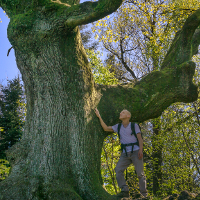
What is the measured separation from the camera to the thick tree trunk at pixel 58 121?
4980mm

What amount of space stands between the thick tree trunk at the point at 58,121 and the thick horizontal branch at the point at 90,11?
409 mm

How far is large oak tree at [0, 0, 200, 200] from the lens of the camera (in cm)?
486

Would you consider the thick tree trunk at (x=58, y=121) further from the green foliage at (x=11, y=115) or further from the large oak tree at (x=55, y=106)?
the green foliage at (x=11, y=115)

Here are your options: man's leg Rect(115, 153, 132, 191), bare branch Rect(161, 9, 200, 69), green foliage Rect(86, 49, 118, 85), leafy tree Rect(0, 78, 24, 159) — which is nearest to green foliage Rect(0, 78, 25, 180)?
leafy tree Rect(0, 78, 24, 159)

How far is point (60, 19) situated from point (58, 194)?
356 centimetres

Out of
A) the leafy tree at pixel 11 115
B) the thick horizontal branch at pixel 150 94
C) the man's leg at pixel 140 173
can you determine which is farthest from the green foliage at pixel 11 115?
the man's leg at pixel 140 173

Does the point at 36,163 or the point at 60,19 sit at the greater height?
the point at 60,19

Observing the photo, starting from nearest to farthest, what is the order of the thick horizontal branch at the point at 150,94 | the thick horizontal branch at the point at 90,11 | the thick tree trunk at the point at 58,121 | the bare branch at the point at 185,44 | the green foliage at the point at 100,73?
1. the thick horizontal branch at the point at 90,11
2. the thick tree trunk at the point at 58,121
3. the thick horizontal branch at the point at 150,94
4. the bare branch at the point at 185,44
5. the green foliage at the point at 100,73

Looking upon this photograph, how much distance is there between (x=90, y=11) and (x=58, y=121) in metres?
2.42

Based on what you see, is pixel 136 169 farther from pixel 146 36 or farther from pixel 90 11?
pixel 146 36

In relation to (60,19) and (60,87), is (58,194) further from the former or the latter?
(60,19)

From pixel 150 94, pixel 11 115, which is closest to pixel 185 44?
pixel 150 94

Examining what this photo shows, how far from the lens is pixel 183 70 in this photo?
6812 millimetres

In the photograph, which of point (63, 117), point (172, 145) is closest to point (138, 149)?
point (63, 117)
